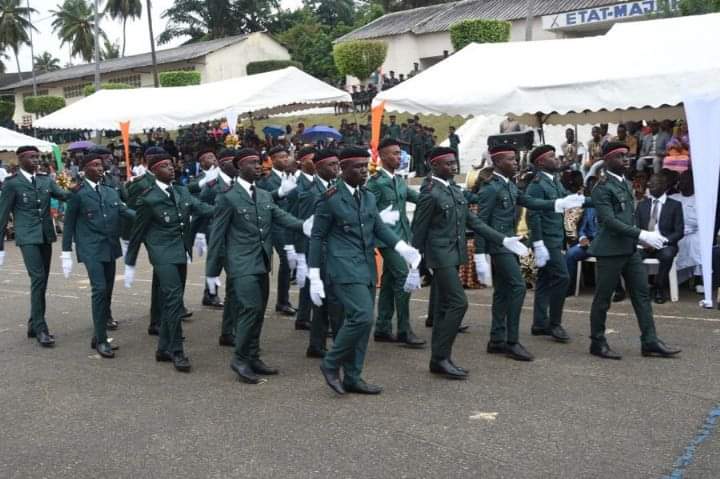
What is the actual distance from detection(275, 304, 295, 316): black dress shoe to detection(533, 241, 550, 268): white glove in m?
3.37

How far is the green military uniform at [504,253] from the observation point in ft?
25.2

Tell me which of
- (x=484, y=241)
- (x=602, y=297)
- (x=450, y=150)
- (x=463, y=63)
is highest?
(x=463, y=63)

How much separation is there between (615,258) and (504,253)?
970mm

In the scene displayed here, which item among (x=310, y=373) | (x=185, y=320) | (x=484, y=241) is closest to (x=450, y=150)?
(x=484, y=241)

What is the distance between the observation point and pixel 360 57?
129 ft

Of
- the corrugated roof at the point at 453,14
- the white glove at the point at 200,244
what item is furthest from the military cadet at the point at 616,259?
the corrugated roof at the point at 453,14

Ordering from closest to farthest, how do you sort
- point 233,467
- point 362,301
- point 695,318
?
point 233,467 < point 362,301 < point 695,318

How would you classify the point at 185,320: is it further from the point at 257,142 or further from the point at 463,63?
the point at 257,142

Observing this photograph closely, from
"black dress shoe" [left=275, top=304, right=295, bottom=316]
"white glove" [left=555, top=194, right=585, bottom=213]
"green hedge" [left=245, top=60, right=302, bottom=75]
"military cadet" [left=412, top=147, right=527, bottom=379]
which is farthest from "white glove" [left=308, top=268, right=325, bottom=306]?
"green hedge" [left=245, top=60, right=302, bottom=75]

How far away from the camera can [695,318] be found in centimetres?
895

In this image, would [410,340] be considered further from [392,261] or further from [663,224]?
[663,224]

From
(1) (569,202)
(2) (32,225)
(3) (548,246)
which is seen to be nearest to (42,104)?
(2) (32,225)

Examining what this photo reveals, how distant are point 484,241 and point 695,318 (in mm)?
2814

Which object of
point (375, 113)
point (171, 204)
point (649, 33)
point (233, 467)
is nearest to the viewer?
point (233, 467)
